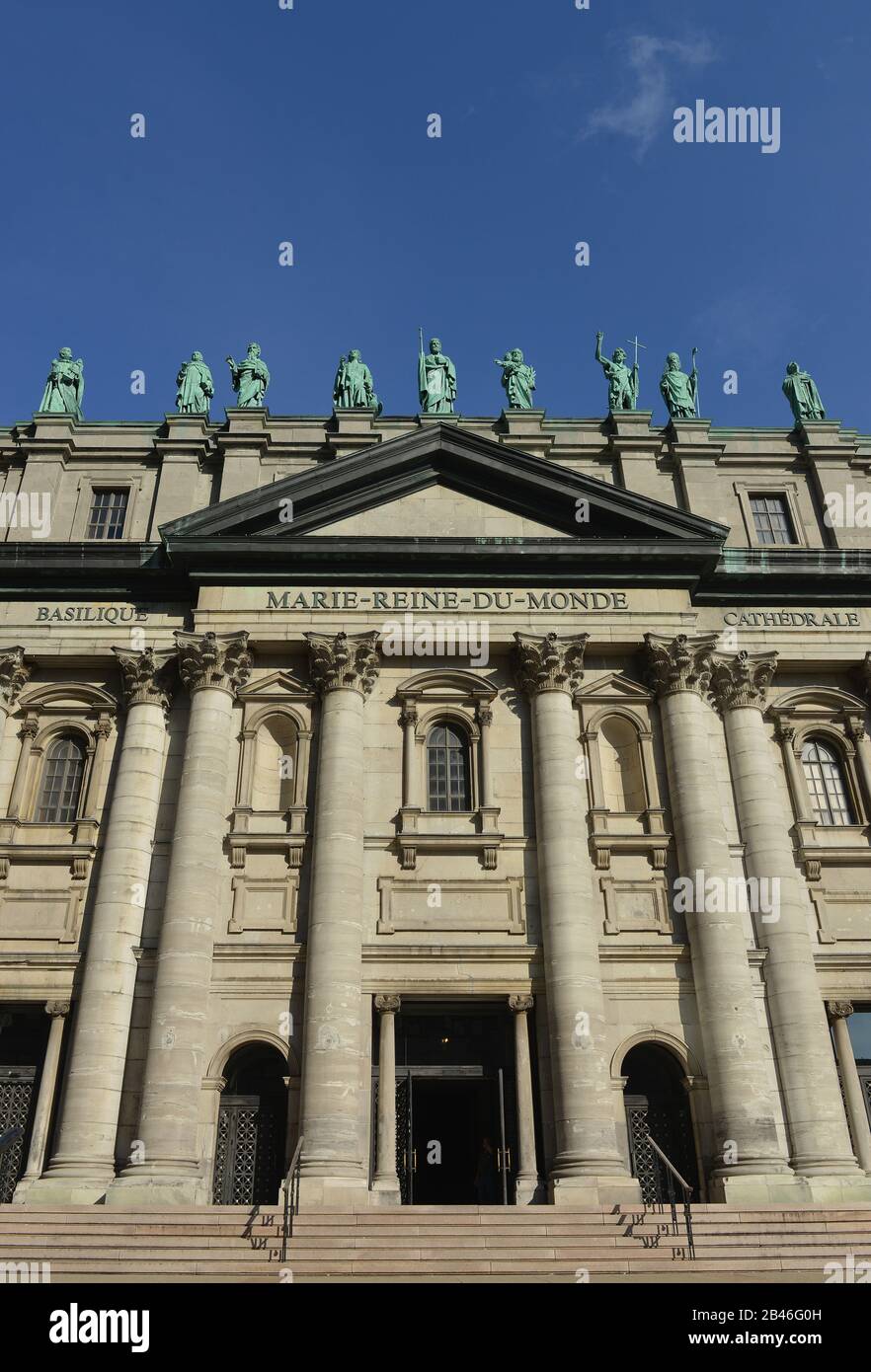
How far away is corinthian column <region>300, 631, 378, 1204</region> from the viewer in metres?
20.4

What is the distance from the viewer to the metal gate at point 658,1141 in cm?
2153

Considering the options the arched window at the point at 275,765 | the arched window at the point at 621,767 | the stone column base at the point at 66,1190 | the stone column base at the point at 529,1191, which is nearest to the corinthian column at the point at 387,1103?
the stone column base at the point at 529,1191

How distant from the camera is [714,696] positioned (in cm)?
2675

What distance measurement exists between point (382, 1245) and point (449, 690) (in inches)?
515

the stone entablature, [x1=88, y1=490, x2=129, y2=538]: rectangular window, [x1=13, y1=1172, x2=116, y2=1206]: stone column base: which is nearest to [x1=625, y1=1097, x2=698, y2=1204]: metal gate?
[x1=13, y1=1172, x2=116, y2=1206]: stone column base

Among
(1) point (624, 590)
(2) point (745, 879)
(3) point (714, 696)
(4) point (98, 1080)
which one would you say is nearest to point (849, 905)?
(2) point (745, 879)

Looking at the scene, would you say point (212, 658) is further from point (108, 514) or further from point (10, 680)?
point (108, 514)

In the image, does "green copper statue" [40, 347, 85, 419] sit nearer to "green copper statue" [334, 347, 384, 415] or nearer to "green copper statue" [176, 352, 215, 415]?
"green copper statue" [176, 352, 215, 415]

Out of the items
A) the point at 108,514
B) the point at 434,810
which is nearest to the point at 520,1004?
the point at 434,810

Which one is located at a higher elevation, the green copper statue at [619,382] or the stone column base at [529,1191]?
the green copper statue at [619,382]

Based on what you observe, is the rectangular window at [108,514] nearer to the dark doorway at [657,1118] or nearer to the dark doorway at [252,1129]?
the dark doorway at [252,1129]

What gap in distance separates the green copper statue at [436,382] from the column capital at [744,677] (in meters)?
11.0
